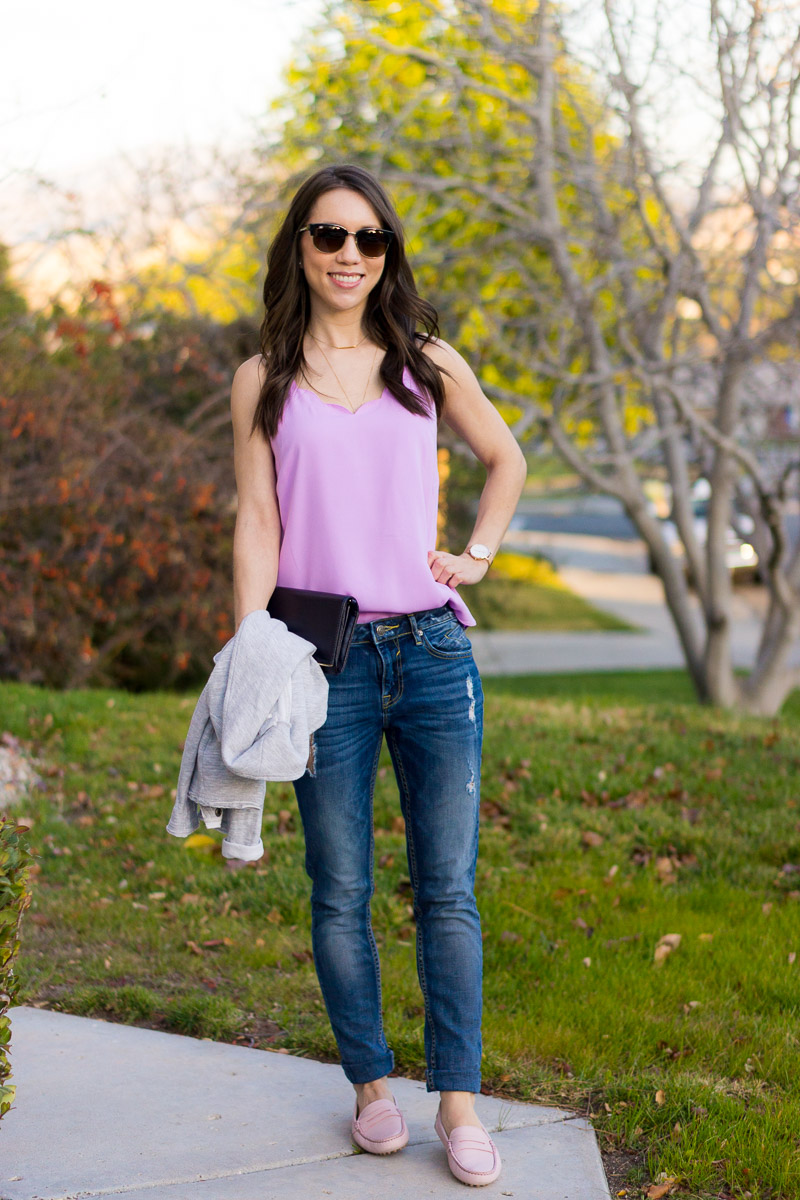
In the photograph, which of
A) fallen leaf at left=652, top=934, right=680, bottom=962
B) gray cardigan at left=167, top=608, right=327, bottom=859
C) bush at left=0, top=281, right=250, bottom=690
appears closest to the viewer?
gray cardigan at left=167, top=608, right=327, bottom=859

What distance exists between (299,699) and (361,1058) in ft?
2.77

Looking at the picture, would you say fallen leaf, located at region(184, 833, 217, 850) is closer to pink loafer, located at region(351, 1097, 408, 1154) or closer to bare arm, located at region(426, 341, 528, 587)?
pink loafer, located at region(351, 1097, 408, 1154)

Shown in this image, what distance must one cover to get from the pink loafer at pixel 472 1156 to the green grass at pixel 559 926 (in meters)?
0.30

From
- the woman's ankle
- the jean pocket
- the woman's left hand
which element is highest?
the woman's left hand

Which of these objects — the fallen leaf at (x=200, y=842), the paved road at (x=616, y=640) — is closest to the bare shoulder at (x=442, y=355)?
the fallen leaf at (x=200, y=842)

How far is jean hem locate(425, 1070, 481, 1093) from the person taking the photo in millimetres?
2512

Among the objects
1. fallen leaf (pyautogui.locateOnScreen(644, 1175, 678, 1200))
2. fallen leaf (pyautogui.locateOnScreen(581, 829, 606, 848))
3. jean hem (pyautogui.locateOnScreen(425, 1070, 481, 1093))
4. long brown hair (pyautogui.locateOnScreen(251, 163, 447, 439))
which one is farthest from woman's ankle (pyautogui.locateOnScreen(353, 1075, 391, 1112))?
fallen leaf (pyautogui.locateOnScreen(581, 829, 606, 848))

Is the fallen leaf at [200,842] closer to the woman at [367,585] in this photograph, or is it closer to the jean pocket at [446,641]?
the woman at [367,585]

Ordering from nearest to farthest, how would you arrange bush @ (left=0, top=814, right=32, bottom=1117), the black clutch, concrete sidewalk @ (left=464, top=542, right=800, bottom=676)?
1. bush @ (left=0, top=814, right=32, bottom=1117)
2. the black clutch
3. concrete sidewalk @ (left=464, top=542, right=800, bottom=676)

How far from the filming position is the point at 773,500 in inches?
303

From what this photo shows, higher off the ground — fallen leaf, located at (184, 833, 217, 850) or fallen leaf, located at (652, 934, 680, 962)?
fallen leaf, located at (652, 934, 680, 962)

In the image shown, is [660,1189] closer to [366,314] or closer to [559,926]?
[559,926]

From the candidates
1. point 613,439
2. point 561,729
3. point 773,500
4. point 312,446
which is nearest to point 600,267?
point 613,439

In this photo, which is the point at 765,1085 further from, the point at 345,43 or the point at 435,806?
the point at 345,43
